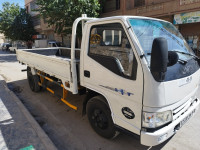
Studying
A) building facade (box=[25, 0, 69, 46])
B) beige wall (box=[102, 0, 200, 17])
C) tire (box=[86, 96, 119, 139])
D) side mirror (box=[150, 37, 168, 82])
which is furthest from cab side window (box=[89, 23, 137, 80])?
building facade (box=[25, 0, 69, 46])

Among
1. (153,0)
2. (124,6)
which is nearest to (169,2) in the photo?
(153,0)

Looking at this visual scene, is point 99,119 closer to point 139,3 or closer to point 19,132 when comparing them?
point 19,132

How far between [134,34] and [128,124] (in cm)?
135

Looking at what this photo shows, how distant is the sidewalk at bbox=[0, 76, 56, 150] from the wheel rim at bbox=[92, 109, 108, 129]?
0.89m

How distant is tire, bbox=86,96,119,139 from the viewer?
265cm

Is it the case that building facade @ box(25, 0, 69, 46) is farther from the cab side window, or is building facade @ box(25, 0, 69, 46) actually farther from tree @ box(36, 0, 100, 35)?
the cab side window

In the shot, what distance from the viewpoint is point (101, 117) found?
112 inches

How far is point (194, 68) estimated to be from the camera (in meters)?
2.51

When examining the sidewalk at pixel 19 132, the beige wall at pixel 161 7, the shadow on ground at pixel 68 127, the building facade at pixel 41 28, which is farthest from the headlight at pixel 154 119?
the building facade at pixel 41 28

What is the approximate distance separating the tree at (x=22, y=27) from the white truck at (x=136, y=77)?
2893 cm

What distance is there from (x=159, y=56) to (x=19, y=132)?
306cm

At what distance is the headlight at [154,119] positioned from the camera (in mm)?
2021

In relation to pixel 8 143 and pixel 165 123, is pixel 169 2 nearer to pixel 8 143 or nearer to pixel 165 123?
pixel 165 123

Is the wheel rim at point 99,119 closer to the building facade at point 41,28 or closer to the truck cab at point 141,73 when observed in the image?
the truck cab at point 141,73
